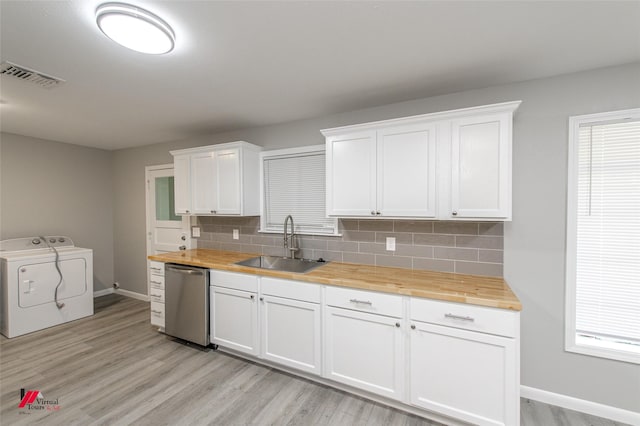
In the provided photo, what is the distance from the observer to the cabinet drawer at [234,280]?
8.41ft

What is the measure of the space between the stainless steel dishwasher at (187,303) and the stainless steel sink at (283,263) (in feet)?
1.55

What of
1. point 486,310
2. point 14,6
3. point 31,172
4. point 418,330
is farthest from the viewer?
point 31,172

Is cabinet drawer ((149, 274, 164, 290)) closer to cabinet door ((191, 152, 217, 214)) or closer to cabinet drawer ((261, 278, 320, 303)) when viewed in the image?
cabinet door ((191, 152, 217, 214))

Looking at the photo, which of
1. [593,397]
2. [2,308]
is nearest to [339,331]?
[593,397]

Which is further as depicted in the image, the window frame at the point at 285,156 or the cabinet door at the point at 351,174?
the window frame at the point at 285,156

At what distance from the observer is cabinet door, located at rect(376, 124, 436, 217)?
216 centimetres

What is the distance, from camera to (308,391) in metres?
2.26

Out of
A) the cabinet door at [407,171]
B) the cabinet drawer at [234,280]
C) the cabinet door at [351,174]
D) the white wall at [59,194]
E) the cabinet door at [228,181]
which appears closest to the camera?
the cabinet door at [407,171]

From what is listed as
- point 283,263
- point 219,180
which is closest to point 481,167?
point 283,263

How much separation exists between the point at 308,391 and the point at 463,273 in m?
1.64

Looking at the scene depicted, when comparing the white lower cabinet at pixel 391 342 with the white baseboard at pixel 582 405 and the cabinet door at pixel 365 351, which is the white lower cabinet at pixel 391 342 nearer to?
the cabinet door at pixel 365 351

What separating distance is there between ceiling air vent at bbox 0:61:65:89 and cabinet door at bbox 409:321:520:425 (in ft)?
Answer: 10.7

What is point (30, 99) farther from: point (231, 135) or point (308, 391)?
point (308, 391)

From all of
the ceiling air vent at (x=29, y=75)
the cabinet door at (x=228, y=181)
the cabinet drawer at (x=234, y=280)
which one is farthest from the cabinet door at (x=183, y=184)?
the ceiling air vent at (x=29, y=75)
